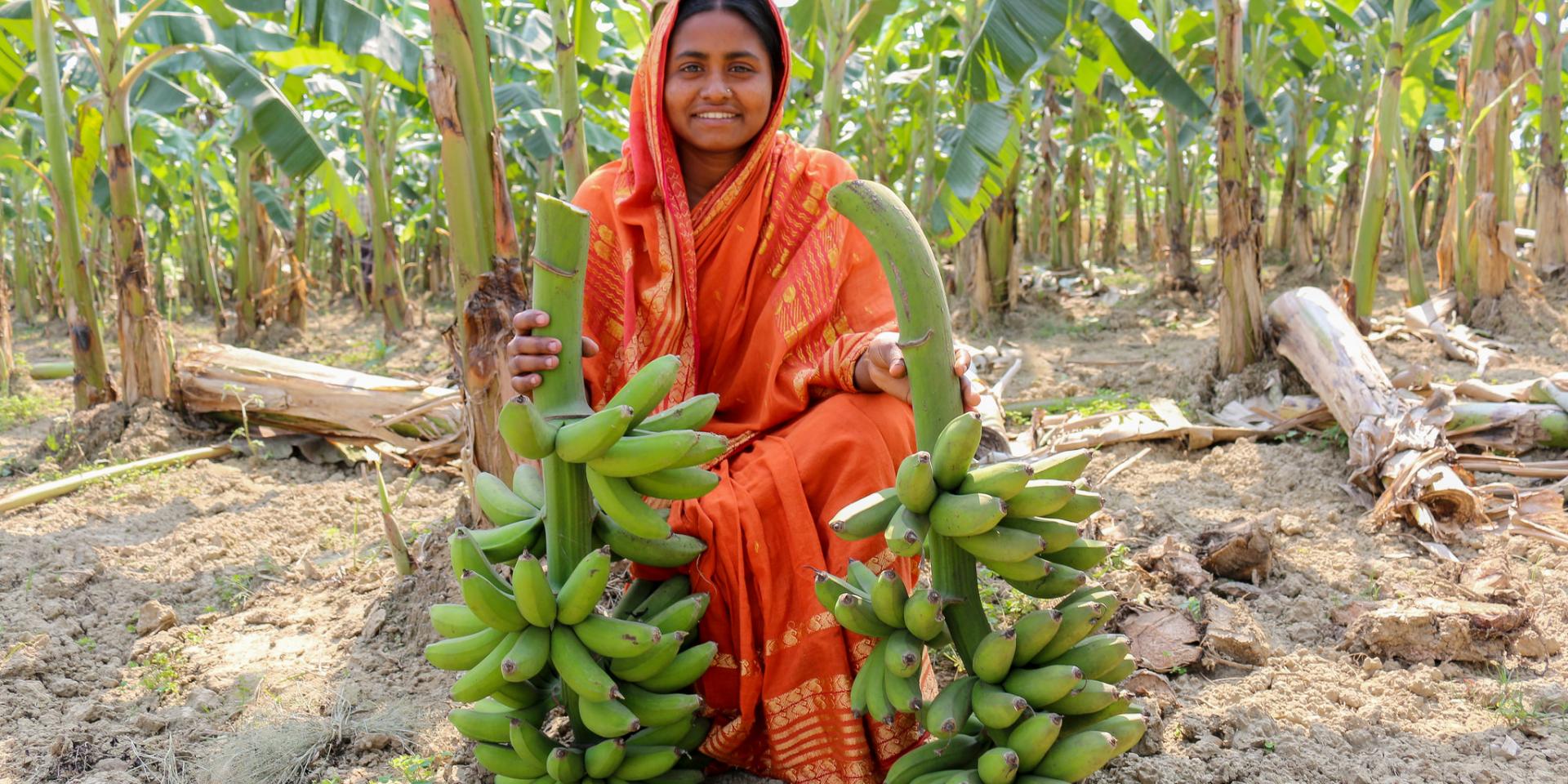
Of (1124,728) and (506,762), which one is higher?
(1124,728)

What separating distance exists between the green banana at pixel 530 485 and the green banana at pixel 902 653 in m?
0.71

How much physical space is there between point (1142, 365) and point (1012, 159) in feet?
4.34

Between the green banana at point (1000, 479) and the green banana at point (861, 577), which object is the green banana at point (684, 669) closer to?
the green banana at point (861, 577)

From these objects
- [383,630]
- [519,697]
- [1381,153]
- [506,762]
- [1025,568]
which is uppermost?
[1381,153]

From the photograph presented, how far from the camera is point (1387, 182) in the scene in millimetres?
5320

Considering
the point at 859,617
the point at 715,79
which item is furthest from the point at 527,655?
the point at 715,79

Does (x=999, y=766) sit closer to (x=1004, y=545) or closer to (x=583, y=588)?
(x=1004, y=545)

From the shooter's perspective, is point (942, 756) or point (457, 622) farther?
point (457, 622)

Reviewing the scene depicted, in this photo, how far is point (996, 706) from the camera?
149cm

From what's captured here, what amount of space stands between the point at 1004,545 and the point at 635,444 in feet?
1.90

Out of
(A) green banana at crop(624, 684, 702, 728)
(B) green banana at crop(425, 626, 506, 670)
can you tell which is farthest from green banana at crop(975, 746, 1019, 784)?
(B) green banana at crop(425, 626, 506, 670)

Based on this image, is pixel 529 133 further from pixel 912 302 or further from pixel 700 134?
pixel 912 302

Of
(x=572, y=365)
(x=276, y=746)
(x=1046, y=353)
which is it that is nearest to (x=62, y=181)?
(x=276, y=746)

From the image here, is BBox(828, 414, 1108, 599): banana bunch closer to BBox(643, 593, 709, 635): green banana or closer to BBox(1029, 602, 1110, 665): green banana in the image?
BBox(1029, 602, 1110, 665): green banana
